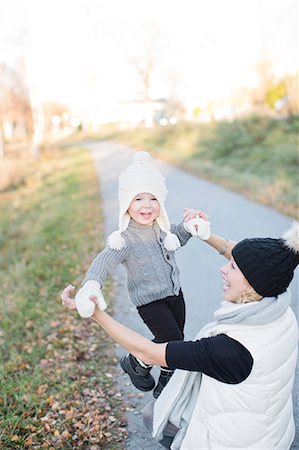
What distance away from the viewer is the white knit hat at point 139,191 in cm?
281

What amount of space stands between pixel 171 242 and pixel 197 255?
4041mm

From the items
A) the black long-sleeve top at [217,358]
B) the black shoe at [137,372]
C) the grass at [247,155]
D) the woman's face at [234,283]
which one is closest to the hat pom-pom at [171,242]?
the woman's face at [234,283]

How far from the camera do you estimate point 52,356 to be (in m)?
4.34

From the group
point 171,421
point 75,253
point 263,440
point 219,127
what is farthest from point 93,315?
→ point 219,127

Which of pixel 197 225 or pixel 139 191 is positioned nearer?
pixel 139 191

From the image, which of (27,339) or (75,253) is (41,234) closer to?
(75,253)

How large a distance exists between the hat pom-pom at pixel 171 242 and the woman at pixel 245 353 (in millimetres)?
588

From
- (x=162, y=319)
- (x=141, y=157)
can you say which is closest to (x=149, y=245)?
(x=162, y=319)

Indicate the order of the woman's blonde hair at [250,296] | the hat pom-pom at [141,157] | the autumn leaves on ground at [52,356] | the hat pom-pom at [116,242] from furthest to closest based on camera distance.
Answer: the autumn leaves on ground at [52,356] → the hat pom-pom at [141,157] → the hat pom-pom at [116,242] → the woman's blonde hair at [250,296]

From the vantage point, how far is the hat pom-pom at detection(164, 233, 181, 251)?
2871 millimetres

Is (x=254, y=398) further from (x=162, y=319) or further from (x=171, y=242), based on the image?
(x=171, y=242)

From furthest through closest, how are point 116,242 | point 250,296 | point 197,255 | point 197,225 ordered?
point 197,255, point 197,225, point 116,242, point 250,296

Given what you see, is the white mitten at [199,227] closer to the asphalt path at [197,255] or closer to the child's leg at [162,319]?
the child's leg at [162,319]

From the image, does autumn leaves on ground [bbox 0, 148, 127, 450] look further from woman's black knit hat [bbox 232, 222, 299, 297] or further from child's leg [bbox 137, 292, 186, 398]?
woman's black knit hat [bbox 232, 222, 299, 297]
